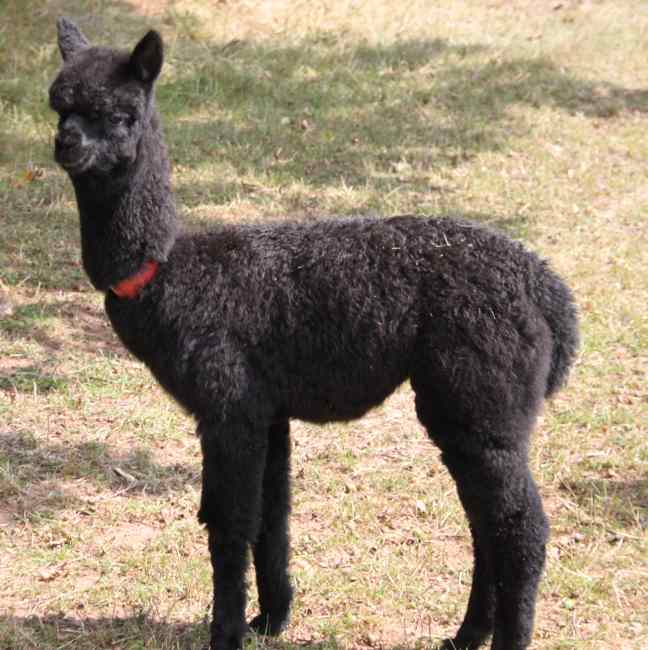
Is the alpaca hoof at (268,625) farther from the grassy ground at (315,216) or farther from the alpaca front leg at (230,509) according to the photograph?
the alpaca front leg at (230,509)

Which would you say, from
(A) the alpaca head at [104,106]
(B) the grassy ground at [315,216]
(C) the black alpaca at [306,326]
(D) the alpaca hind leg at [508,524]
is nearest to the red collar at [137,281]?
(C) the black alpaca at [306,326]

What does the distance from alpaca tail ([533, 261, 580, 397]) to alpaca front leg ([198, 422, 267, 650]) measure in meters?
1.11

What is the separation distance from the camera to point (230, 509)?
3.65 meters

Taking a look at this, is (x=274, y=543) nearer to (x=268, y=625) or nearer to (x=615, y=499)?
(x=268, y=625)

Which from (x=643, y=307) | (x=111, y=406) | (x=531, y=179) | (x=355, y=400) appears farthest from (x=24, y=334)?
(x=531, y=179)

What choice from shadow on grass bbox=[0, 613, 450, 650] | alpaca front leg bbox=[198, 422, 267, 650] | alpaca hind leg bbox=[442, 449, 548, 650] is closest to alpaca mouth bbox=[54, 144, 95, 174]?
alpaca front leg bbox=[198, 422, 267, 650]

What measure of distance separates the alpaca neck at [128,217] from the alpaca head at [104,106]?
6 centimetres

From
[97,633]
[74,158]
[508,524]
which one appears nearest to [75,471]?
[97,633]

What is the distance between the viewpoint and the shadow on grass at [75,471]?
16.2 feet

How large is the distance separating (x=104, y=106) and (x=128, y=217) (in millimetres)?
407

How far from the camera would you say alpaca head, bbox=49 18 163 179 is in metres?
3.49

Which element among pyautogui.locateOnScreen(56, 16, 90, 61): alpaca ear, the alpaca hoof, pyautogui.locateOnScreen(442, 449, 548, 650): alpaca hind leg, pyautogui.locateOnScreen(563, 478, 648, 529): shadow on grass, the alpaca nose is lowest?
the alpaca hoof

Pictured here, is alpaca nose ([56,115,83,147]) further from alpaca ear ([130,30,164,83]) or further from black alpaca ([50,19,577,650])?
alpaca ear ([130,30,164,83])

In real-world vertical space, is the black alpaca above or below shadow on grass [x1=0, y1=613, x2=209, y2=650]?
above
